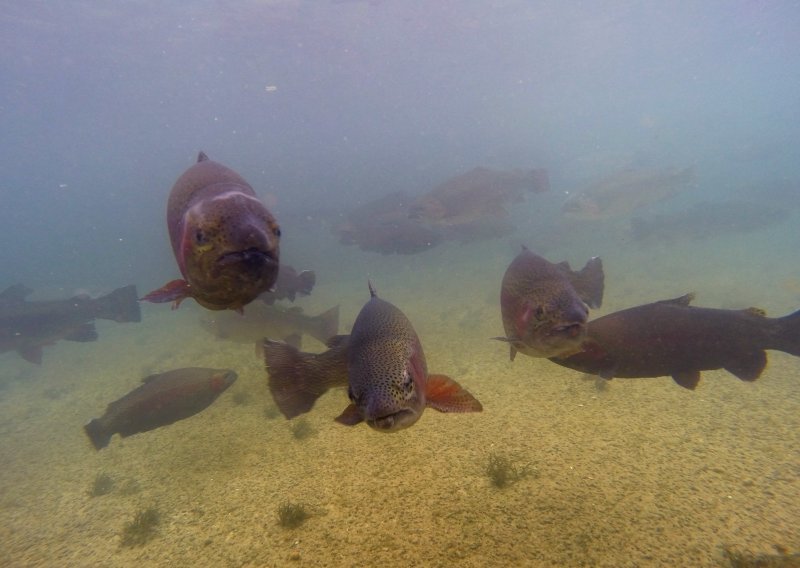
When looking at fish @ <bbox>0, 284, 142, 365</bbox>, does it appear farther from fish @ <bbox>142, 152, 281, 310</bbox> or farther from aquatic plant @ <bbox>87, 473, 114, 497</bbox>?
fish @ <bbox>142, 152, 281, 310</bbox>

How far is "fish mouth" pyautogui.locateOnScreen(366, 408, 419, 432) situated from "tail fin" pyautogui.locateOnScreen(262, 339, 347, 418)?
867mm

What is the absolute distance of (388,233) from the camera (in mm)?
18250

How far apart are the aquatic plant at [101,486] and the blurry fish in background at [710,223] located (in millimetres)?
29035

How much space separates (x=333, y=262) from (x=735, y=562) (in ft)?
102

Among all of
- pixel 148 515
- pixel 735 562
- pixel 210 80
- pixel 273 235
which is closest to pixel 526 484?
pixel 735 562

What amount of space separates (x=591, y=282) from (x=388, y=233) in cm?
1438

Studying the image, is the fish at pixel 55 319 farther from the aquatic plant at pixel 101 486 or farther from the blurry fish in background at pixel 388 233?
the blurry fish in background at pixel 388 233

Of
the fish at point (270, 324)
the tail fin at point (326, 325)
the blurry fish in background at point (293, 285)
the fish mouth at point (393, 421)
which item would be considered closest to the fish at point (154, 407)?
the blurry fish in background at point (293, 285)

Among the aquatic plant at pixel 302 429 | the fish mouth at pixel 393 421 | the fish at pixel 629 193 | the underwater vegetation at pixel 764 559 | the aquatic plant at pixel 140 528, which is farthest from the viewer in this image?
the fish at pixel 629 193

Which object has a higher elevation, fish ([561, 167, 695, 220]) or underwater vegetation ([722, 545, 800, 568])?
fish ([561, 167, 695, 220])

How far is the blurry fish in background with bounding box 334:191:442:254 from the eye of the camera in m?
17.8

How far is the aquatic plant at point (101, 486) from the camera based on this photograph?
18.6 ft

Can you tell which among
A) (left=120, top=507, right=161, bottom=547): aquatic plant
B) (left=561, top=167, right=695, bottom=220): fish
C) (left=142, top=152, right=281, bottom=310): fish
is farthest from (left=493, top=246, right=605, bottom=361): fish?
(left=561, top=167, right=695, bottom=220): fish

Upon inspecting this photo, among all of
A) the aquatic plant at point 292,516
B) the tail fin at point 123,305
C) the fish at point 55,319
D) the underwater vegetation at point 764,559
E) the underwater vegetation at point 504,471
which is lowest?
the fish at point 55,319
